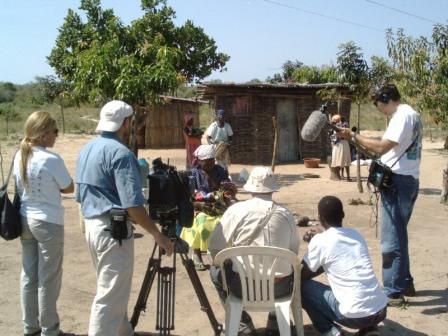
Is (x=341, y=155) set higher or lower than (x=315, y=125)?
lower

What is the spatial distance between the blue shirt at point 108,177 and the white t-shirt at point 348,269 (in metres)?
1.33

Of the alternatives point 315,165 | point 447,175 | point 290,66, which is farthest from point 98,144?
point 290,66

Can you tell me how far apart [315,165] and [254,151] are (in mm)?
2112

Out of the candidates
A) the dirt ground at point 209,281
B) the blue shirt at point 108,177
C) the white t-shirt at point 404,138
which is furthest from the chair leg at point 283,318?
the white t-shirt at point 404,138

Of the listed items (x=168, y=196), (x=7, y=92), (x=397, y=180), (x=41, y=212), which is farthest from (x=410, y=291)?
(x=7, y=92)

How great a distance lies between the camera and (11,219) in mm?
3818

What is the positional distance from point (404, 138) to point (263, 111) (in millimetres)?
12809

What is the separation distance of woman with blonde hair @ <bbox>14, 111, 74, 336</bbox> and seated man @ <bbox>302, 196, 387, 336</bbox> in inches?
72.3

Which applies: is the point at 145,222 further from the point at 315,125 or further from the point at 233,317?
the point at 315,125

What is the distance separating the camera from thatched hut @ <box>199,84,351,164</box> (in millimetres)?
16984

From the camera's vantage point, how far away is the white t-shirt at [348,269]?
3605 mm

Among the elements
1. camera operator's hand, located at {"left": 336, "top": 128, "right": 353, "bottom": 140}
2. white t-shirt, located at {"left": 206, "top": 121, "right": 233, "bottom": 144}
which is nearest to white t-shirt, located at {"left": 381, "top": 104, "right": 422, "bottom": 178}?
camera operator's hand, located at {"left": 336, "top": 128, "right": 353, "bottom": 140}

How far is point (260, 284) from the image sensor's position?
12.1 feet

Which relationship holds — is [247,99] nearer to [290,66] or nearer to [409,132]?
[409,132]
